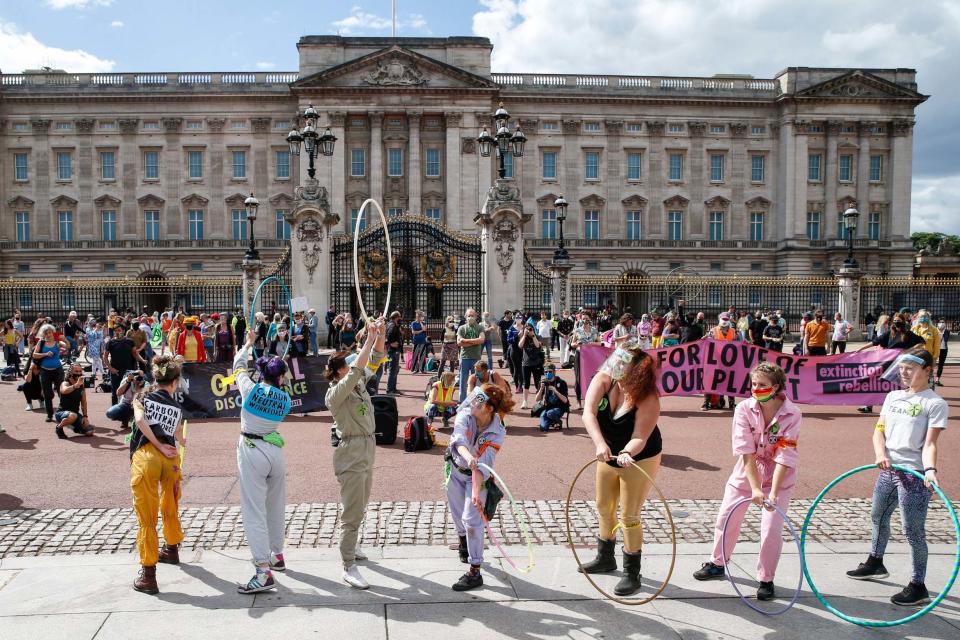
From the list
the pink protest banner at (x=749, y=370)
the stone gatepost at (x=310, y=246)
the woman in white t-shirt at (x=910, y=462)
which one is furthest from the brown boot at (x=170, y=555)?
the stone gatepost at (x=310, y=246)

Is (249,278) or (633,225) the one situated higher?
(633,225)

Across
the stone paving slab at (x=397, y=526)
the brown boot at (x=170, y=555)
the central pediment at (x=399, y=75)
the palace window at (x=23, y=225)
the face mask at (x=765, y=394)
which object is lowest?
the stone paving slab at (x=397, y=526)

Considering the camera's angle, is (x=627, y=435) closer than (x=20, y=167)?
Yes

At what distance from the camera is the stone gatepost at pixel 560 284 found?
86.6 feet

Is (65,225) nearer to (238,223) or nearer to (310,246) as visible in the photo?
(238,223)

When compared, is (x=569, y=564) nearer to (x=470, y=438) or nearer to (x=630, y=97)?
(x=470, y=438)

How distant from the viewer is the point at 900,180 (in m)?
55.5

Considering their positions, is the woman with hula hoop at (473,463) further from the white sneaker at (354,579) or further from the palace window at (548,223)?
the palace window at (548,223)

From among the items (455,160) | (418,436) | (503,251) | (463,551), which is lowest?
(463,551)

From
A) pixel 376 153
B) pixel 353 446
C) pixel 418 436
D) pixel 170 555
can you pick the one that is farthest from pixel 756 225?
pixel 170 555

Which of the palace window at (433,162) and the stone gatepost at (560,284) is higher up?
the palace window at (433,162)

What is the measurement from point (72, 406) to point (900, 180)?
60507 mm

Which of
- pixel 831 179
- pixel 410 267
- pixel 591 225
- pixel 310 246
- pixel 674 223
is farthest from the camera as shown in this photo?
pixel 674 223

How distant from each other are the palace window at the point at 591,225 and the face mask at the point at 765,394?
5012 cm
